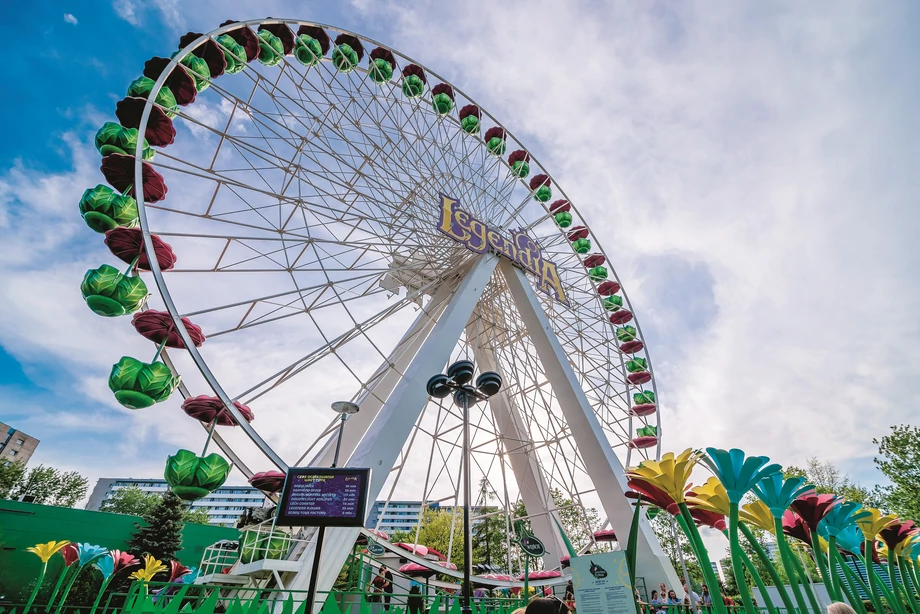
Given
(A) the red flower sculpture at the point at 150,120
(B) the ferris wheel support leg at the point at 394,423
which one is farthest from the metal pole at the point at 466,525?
(A) the red flower sculpture at the point at 150,120

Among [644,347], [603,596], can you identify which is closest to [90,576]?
[644,347]

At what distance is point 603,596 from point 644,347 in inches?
624

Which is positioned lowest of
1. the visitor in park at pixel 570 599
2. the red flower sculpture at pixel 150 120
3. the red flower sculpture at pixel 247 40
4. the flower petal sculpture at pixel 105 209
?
the visitor in park at pixel 570 599

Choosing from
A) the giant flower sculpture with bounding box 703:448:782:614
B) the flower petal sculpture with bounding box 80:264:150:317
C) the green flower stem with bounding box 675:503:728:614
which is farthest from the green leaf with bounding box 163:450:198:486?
the giant flower sculpture with bounding box 703:448:782:614

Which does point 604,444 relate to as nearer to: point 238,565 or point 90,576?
point 238,565

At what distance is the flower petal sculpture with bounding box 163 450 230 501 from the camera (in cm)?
693

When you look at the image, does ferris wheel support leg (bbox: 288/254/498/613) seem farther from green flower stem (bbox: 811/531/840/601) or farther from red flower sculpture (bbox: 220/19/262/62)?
red flower sculpture (bbox: 220/19/262/62)

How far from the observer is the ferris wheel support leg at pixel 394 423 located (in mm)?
7605

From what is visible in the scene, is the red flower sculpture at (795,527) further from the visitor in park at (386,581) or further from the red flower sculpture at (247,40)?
the red flower sculpture at (247,40)

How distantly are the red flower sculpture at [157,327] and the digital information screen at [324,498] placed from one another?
394cm

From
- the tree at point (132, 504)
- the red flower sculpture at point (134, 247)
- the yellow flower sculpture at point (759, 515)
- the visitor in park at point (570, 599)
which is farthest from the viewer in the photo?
the tree at point (132, 504)

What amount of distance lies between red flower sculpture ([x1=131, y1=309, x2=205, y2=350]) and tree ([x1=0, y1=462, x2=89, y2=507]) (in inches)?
1464

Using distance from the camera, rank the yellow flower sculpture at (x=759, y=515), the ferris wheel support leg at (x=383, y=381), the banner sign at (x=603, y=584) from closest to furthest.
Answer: the banner sign at (x=603, y=584)
the yellow flower sculpture at (x=759, y=515)
the ferris wheel support leg at (x=383, y=381)

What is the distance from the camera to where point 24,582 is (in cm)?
2122
